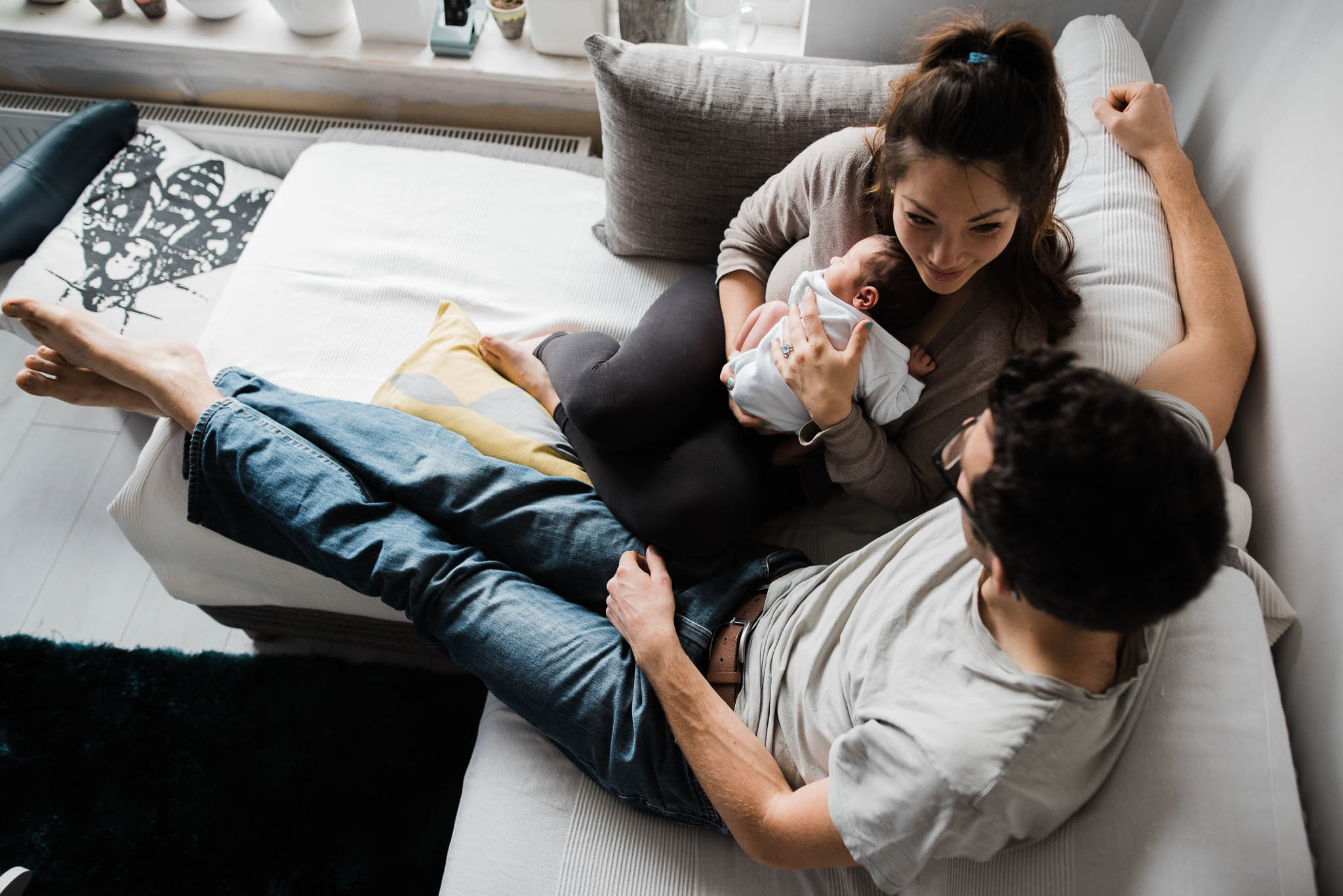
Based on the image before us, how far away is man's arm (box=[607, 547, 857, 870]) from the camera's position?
36.9 inches

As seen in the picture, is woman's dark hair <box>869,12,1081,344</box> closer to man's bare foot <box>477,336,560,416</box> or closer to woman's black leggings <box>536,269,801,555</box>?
woman's black leggings <box>536,269,801,555</box>

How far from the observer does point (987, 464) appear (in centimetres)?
77

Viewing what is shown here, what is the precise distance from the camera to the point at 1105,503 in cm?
67

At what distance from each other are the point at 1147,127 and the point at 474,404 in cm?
125

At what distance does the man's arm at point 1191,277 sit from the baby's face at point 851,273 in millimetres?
431

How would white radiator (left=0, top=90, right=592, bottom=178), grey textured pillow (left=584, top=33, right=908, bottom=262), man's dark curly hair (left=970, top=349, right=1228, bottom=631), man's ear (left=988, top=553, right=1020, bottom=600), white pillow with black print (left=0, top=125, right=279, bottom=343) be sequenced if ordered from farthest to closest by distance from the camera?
white radiator (left=0, top=90, right=592, bottom=178) → white pillow with black print (left=0, top=125, right=279, bottom=343) → grey textured pillow (left=584, top=33, right=908, bottom=262) → man's ear (left=988, top=553, right=1020, bottom=600) → man's dark curly hair (left=970, top=349, right=1228, bottom=631)

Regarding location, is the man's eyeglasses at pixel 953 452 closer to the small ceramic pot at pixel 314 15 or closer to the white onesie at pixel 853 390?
the white onesie at pixel 853 390

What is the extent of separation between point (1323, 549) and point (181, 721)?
1.99 m

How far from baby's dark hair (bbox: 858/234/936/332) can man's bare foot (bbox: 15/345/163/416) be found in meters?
1.27

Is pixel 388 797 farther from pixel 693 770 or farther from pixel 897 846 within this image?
pixel 897 846

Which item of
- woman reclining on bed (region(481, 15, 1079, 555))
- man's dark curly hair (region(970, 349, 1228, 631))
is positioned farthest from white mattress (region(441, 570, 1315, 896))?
woman reclining on bed (region(481, 15, 1079, 555))

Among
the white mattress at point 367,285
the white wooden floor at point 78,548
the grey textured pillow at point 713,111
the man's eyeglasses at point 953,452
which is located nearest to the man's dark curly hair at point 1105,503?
the man's eyeglasses at point 953,452

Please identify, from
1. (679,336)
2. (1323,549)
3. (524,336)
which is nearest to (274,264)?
(524,336)

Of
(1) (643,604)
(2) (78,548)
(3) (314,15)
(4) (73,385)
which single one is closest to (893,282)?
(1) (643,604)
